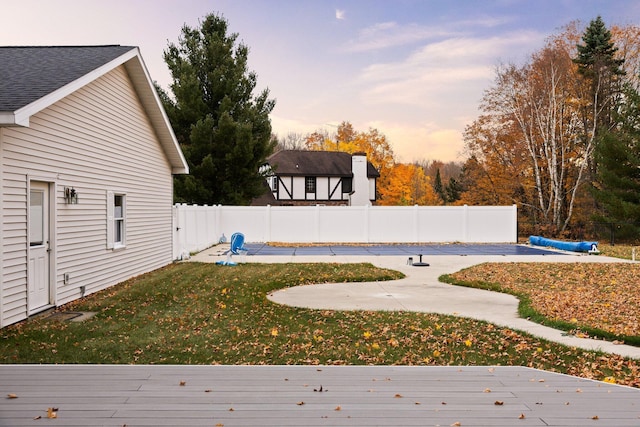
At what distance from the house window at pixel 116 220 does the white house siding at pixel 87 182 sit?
127 mm

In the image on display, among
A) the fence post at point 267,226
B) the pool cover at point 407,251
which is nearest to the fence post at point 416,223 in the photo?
the pool cover at point 407,251

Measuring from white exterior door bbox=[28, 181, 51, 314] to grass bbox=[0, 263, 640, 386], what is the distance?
52 cm

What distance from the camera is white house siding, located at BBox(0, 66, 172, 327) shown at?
7.82 meters

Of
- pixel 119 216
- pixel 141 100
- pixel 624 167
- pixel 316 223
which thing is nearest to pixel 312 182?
pixel 316 223

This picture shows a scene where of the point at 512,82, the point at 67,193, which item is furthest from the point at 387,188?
the point at 67,193

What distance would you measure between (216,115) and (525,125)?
1838 centimetres

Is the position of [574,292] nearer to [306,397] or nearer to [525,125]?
[306,397]

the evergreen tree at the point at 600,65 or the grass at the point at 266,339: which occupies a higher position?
the evergreen tree at the point at 600,65

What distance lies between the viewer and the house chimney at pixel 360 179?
1481 inches

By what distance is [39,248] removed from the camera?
28.5 feet

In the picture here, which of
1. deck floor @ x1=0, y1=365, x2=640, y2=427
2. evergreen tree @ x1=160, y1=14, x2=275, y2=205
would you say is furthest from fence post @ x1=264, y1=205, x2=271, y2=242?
deck floor @ x1=0, y1=365, x2=640, y2=427

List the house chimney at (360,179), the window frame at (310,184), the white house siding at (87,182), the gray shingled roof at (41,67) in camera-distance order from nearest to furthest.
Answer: the gray shingled roof at (41,67)
the white house siding at (87,182)
the house chimney at (360,179)
the window frame at (310,184)

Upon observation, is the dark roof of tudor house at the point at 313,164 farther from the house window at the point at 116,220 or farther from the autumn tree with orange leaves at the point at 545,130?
the house window at the point at 116,220

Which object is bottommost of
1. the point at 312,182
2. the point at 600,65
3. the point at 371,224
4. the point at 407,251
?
the point at 407,251
